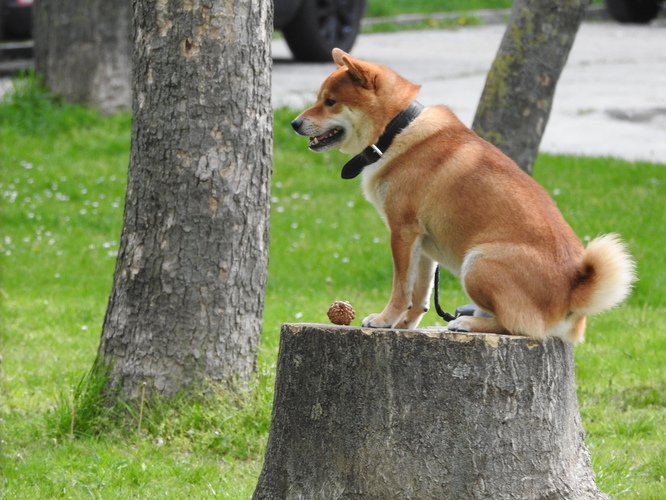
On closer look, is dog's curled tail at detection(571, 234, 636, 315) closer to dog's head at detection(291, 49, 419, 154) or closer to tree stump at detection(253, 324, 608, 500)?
tree stump at detection(253, 324, 608, 500)

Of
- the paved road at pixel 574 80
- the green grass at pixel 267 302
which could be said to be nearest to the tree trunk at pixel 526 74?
the green grass at pixel 267 302

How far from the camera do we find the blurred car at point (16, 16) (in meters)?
11.9

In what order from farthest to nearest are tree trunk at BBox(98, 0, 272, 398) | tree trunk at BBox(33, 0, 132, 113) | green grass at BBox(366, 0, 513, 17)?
green grass at BBox(366, 0, 513, 17) < tree trunk at BBox(33, 0, 132, 113) < tree trunk at BBox(98, 0, 272, 398)

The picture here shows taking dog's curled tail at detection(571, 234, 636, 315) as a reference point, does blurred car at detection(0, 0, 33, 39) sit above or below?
below

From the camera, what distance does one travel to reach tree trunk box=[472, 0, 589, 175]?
21.6 feet

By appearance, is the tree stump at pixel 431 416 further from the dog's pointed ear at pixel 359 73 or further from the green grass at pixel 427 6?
the green grass at pixel 427 6

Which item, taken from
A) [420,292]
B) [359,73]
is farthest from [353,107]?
[420,292]

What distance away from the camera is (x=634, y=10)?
20.0m

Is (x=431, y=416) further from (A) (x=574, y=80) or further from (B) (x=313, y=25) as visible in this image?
(A) (x=574, y=80)

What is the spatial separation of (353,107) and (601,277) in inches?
46.6

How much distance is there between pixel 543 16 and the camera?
657cm

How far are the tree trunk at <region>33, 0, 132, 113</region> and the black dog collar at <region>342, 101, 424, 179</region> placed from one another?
7.54 m

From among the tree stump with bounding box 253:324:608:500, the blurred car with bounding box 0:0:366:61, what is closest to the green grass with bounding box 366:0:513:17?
the blurred car with bounding box 0:0:366:61

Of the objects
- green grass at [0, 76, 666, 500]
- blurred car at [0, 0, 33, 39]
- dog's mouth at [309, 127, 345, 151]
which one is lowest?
green grass at [0, 76, 666, 500]
